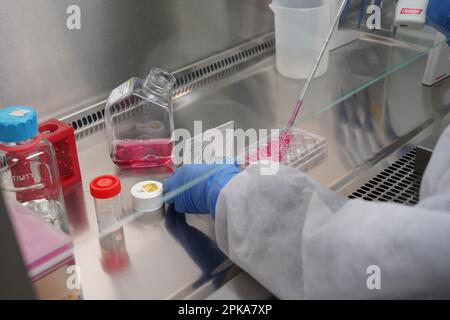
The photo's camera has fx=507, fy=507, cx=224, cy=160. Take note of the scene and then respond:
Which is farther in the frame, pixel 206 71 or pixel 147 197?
pixel 206 71

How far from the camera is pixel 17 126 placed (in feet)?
2.70

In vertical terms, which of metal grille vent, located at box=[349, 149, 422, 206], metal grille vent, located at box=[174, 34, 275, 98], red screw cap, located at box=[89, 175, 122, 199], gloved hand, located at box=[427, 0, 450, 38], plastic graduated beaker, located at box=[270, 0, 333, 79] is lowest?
metal grille vent, located at box=[349, 149, 422, 206]

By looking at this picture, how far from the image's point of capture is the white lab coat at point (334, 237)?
0.70 m

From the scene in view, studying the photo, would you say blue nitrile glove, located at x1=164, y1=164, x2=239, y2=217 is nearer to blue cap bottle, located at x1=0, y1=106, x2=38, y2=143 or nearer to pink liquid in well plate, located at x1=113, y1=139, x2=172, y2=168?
pink liquid in well plate, located at x1=113, y1=139, x2=172, y2=168

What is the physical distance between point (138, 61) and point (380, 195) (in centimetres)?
70

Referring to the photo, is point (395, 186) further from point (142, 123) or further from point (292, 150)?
point (142, 123)

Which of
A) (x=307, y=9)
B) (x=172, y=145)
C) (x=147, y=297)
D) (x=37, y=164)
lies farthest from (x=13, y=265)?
(x=307, y=9)

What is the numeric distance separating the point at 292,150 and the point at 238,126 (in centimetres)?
19

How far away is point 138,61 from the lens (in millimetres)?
1343

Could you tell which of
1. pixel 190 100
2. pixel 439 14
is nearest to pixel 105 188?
pixel 190 100

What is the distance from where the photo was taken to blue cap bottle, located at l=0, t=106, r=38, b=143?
2.70 ft

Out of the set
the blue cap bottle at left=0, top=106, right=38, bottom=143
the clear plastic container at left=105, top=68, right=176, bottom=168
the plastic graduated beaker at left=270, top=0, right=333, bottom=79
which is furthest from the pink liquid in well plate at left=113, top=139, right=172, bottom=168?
the plastic graduated beaker at left=270, top=0, right=333, bottom=79

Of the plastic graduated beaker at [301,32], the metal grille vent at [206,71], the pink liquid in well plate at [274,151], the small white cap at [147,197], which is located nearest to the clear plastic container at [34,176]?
the small white cap at [147,197]

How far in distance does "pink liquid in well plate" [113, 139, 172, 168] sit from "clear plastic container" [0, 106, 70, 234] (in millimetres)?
205
